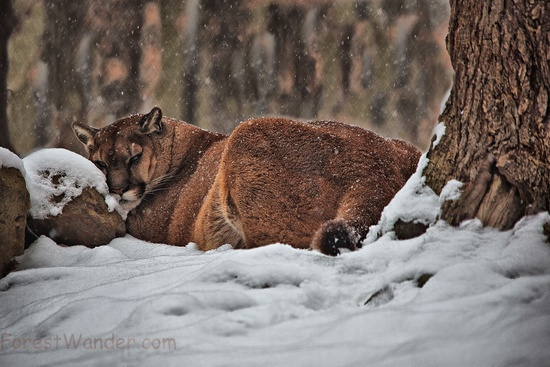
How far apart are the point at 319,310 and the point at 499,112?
1.15 m

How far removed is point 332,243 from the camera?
3.22 m

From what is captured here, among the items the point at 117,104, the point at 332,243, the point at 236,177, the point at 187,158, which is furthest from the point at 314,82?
the point at 332,243

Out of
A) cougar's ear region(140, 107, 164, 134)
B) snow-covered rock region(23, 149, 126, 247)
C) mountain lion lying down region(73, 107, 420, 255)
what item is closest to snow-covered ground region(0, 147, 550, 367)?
mountain lion lying down region(73, 107, 420, 255)

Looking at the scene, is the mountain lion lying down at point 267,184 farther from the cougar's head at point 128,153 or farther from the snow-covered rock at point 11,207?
the snow-covered rock at point 11,207

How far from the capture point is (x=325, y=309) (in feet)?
8.32

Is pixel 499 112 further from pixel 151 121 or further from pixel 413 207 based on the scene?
pixel 151 121

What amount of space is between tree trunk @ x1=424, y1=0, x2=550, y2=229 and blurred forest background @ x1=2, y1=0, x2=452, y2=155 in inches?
241

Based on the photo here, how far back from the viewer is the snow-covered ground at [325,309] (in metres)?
2.18

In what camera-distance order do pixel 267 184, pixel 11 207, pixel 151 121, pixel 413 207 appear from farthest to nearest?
pixel 151 121 → pixel 267 184 → pixel 11 207 → pixel 413 207

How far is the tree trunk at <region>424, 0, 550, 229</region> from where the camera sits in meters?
2.73

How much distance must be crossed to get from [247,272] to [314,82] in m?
6.86

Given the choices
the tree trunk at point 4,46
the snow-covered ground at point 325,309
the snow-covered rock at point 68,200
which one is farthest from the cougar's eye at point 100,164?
the tree trunk at point 4,46

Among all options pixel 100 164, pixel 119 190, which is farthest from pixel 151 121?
pixel 119 190

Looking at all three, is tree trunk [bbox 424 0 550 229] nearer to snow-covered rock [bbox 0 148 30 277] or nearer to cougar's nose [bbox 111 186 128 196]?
snow-covered rock [bbox 0 148 30 277]
